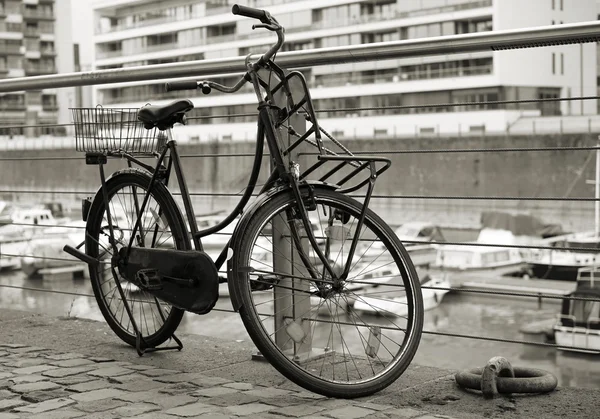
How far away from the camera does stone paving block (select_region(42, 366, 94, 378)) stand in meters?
2.68

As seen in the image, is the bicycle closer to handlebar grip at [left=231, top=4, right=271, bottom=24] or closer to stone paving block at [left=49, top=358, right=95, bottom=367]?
handlebar grip at [left=231, top=4, right=271, bottom=24]

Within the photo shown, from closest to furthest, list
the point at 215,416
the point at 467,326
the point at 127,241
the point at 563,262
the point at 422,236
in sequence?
the point at 215,416 → the point at 127,241 → the point at 467,326 → the point at 563,262 → the point at 422,236

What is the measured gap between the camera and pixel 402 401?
236 cm

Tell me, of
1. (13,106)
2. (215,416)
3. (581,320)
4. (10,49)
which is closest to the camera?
(215,416)

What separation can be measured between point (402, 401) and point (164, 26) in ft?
197

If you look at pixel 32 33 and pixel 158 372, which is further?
pixel 32 33

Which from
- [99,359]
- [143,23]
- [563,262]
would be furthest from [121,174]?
[143,23]

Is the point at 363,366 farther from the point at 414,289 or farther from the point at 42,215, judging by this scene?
the point at 42,215

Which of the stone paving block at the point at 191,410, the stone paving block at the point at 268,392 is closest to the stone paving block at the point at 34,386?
the stone paving block at the point at 191,410

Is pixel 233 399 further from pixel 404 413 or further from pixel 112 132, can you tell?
pixel 112 132

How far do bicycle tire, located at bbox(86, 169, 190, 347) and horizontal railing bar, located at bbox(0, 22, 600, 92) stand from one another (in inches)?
16.7

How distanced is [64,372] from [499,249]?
123 ft

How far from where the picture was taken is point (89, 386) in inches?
100

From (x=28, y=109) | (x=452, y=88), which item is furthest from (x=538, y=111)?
(x=28, y=109)
